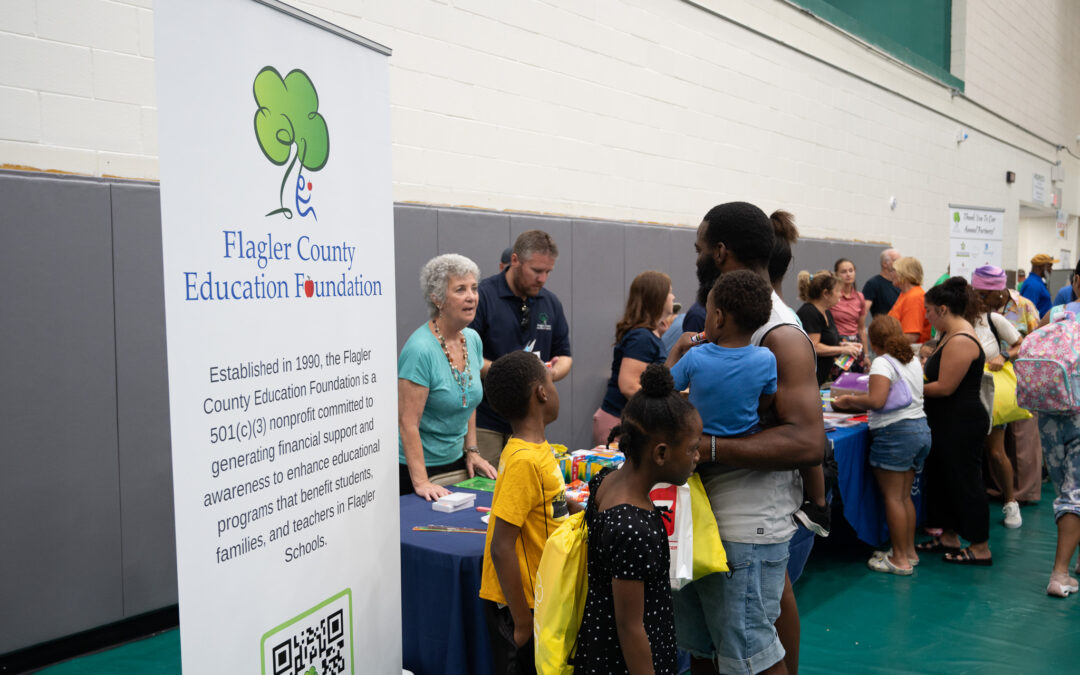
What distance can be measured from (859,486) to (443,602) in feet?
8.44

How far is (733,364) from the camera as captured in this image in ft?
5.90

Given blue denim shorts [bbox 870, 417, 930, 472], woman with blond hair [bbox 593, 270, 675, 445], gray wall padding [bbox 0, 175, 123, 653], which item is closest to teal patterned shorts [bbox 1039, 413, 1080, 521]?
blue denim shorts [bbox 870, 417, 930, 472]

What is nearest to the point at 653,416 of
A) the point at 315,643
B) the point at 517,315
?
the point at 315,643

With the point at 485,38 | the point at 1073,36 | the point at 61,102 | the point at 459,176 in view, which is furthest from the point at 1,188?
the point at 1073,36

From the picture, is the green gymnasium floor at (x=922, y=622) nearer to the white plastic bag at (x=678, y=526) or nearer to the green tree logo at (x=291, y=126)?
the white plastic bag at (x=678, y=526)

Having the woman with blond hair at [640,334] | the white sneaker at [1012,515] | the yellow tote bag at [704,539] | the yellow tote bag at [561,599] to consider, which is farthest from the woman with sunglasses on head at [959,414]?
the yellow tote bag at [561,599]

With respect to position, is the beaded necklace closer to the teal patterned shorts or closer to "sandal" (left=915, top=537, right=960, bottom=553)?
the teal patterned shorts

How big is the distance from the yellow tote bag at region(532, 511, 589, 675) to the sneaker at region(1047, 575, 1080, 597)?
9.87 ft

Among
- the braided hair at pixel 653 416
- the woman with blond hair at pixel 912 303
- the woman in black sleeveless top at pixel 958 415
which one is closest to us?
the braided hair at pixel 653 416

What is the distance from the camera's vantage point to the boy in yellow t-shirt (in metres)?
1.88

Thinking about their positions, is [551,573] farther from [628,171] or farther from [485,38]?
[628,171]

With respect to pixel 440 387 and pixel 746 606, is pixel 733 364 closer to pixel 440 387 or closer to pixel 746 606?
pixel 746 606

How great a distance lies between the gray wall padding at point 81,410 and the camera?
108 inches

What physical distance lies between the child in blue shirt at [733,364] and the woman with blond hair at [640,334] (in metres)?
1.94
